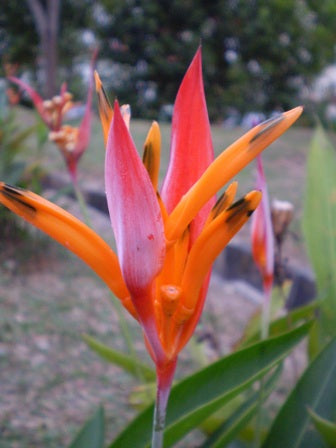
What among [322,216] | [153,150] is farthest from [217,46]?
[153,150]

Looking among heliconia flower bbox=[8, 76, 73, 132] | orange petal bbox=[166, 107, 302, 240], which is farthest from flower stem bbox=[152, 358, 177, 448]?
heliconia flower bbox=[8, 76, 73, 132]

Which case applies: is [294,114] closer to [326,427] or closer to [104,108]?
[104,108]

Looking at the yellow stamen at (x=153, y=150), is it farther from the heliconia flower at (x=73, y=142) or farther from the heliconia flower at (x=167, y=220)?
the heliconia flower at (x=73, y=142)

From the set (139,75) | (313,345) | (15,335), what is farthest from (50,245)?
(139,75)

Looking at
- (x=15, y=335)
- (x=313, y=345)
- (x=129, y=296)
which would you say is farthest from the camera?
(x=15, y=335)

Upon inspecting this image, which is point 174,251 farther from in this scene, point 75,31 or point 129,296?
point 75,31

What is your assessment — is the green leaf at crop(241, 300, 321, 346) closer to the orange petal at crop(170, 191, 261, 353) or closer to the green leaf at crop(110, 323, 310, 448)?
the green leaf at crop(110, 323, 310, 448)

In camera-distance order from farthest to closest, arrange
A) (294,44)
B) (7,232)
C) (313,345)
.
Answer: (294,44), (7,232), (313,345)
